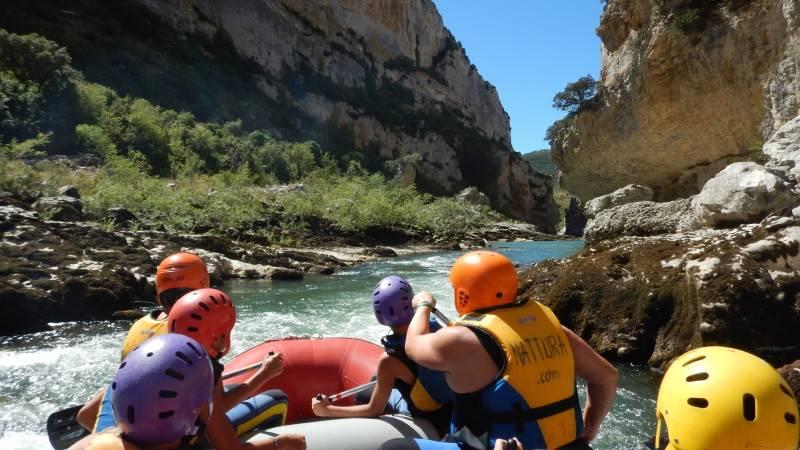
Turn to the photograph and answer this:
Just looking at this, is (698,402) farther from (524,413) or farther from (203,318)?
(203,318)

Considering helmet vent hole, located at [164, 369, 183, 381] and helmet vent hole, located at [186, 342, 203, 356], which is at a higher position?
helmet vent hole, located at [186, 342, 203, 356]

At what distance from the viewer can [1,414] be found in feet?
15.3

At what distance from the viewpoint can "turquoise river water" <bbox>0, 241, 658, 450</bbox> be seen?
4.24 metres

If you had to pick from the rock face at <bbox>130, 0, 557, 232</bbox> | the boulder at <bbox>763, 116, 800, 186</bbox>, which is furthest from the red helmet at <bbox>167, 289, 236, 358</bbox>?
the rock face at <bbox>130, 0, 557, 232</bbox>

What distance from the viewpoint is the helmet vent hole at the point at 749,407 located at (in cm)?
125

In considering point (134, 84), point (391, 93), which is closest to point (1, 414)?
point (134, 84)

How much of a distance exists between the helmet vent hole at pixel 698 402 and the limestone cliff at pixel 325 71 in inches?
1602

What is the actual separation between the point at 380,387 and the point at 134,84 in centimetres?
4027

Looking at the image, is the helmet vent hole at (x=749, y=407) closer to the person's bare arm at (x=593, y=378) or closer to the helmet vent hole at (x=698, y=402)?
the helmet vent hole at (x=698, y=402)

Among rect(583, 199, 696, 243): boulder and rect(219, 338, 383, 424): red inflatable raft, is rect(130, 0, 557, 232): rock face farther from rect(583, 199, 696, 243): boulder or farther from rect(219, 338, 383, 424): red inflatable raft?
rect(219, 338, 383, 424): red inflatable raft

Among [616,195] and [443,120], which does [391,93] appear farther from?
[616,195]

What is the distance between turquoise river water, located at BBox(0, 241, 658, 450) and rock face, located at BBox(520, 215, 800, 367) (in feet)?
1.67

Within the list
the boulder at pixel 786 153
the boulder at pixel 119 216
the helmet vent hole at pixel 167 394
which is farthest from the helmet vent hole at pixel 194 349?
the boulder at pixel 119 216

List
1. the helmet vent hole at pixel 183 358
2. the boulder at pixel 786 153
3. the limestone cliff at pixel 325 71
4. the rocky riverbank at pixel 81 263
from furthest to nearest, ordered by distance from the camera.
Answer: the limestone cliff at pixel 325 71, the rocky riverbank at pixel 81 263, the boulder at pixel 786 153, the helmet vent hole at pixel 183 358
